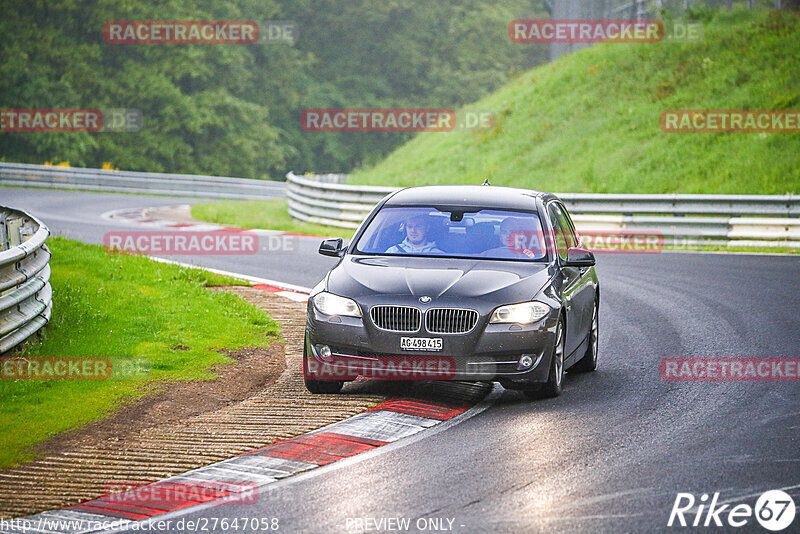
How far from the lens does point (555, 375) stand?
360 inches

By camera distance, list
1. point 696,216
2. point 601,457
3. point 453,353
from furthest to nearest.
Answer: point 696,216, point 453,353, point 601,457

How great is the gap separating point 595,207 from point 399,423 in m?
15.4

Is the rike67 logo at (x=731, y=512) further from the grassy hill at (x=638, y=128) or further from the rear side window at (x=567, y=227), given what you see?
the grassy hill at (x=638, y=128)

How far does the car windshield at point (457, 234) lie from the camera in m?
9.77

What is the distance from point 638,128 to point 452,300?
80.2ft

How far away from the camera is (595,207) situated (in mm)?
23016

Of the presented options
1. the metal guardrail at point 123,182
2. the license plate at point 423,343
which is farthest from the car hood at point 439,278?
the metal guardrail at point 123,182

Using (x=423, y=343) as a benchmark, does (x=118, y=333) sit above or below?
below

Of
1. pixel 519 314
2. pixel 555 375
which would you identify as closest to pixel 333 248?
pixel 519 314

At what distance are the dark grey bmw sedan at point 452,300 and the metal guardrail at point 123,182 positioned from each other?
30610mm

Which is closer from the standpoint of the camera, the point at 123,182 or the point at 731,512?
the point at 731,512

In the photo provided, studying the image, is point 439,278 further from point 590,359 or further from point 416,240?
point 590,359

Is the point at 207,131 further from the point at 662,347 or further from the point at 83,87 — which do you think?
the point at 662,347

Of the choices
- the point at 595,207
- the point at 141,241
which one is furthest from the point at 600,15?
the point at 141,241
